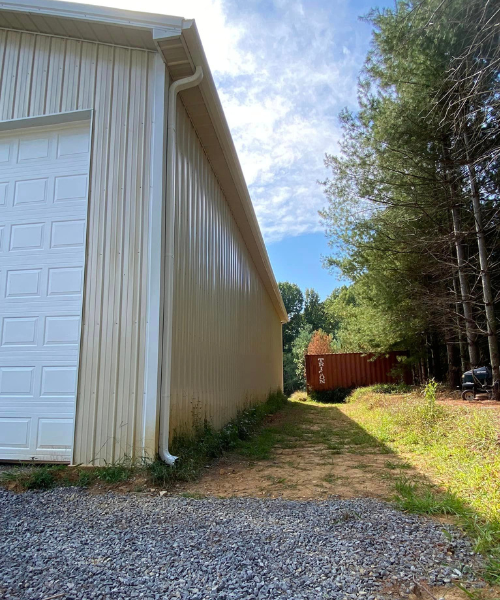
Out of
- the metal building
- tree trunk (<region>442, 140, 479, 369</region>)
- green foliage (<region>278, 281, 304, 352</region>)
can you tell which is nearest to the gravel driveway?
the metal building

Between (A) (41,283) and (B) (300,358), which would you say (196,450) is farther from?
(B) (300,358)

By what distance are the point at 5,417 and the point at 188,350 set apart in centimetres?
190

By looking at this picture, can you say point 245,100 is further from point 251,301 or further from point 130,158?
point 251,301

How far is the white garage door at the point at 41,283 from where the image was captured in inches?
144

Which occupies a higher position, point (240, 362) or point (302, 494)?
point (240, 362)

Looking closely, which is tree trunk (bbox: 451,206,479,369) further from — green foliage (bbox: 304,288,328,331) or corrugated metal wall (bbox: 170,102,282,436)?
green foliage (bbox: 304,288,328,331)

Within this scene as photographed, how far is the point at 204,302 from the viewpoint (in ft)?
17.8

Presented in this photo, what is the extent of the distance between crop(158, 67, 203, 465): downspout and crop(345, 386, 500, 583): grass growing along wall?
6.59 feet

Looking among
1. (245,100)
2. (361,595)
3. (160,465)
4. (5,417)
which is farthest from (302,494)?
(245,100)

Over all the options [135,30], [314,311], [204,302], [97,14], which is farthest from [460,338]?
[314,311]

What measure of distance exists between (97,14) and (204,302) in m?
3.37

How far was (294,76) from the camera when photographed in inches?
294

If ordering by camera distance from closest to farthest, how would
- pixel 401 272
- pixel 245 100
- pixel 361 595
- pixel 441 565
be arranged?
pixel 361 595, pixel 441 565, pixel 245 100, pixel 401 272

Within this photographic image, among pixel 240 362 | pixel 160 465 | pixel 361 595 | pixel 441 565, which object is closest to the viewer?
pixel 361 595
